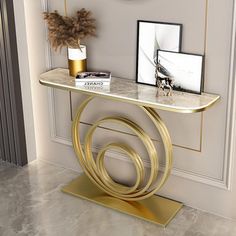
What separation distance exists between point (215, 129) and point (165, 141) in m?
0.24

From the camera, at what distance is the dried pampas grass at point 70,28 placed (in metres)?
2.48

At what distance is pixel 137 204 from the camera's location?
2.59 m

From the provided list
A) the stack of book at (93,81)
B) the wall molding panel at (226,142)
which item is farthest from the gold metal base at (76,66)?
the wall molding panel at (226,142)

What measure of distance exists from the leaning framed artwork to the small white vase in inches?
11.4

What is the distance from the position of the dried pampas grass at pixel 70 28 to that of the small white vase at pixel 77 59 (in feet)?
0.12

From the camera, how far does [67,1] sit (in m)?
2.62

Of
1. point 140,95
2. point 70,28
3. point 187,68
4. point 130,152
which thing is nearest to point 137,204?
point 130,152

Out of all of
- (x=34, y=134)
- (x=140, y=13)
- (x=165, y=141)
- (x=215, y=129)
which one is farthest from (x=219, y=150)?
(x=34, y=134)

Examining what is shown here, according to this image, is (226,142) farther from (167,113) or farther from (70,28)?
(70,28)

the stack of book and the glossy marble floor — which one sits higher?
the stack of book

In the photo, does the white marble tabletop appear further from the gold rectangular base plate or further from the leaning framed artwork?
the gold rectangular base plate

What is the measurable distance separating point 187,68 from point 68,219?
952mm

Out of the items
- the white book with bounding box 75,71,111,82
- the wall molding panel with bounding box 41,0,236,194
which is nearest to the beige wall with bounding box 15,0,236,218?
the wall molding panel with bounding box 41,0,236,194

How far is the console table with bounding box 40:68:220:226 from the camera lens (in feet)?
7.38
